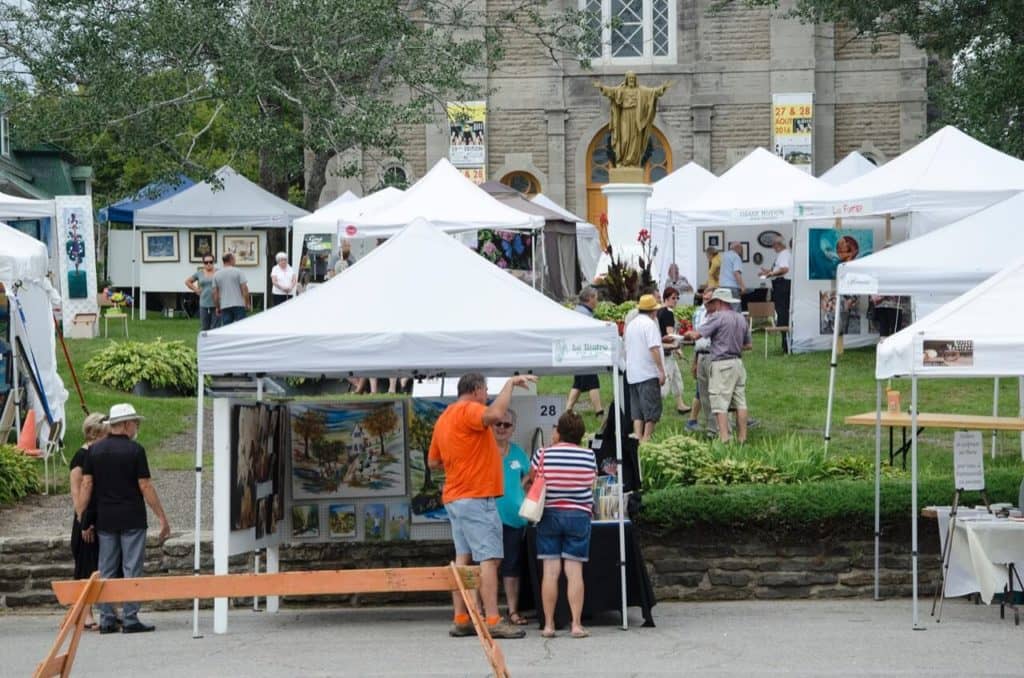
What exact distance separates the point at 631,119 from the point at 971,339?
21.9 m

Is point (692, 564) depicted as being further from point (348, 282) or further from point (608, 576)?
point (348, 282)

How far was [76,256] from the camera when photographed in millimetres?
30906

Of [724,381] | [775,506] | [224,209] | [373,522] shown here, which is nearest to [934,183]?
[724,381]

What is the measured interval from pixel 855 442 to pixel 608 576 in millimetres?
6591

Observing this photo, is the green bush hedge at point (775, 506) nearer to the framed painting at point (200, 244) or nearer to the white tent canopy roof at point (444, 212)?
the white tent canopy roof at point (444, 212)

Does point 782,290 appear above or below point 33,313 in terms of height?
above

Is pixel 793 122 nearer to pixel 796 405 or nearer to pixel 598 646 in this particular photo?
pixel 796 405

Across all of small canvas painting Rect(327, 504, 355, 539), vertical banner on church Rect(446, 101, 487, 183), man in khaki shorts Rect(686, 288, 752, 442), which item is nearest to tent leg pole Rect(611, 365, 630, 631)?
small canvas painting Rect(327, 504, 355, 539)

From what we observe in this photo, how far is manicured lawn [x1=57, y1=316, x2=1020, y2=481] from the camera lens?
18.7 metres

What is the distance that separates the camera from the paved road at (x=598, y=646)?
1097cm

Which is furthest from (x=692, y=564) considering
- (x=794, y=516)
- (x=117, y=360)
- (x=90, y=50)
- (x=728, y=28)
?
(x=728, y=28)

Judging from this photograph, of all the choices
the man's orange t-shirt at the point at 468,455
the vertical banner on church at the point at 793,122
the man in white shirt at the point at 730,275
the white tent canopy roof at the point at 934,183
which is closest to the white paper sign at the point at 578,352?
the man's orange t-shirt at the point at 468,455

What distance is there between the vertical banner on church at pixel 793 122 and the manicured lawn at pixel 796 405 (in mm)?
17298

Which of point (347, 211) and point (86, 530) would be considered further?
point (347, 211)
